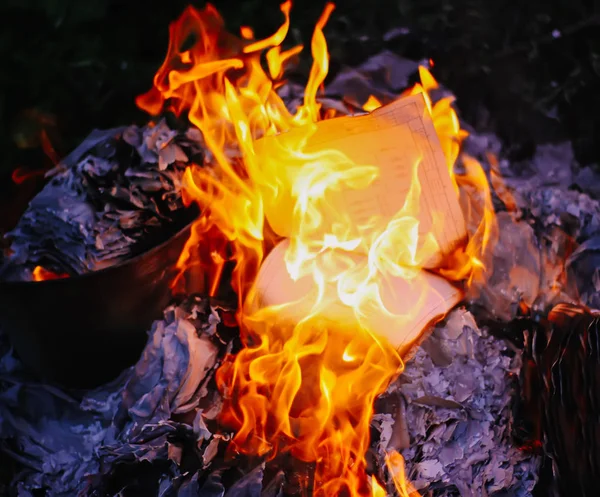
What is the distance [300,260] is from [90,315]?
356 millimetres

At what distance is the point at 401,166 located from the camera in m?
0.94

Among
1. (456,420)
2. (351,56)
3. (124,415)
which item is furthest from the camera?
(351,56)

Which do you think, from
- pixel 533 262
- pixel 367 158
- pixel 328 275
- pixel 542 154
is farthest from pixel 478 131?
pixel 328 275

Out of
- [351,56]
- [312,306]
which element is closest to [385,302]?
[312,306]

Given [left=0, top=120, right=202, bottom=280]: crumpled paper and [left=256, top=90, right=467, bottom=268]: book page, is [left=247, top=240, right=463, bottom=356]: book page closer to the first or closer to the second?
[left=256, top=90, right=467, bottom=268]: book page

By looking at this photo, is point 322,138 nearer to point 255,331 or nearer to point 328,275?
point 328,275

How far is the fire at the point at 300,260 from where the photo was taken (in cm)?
83

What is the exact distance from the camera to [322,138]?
97 centimetres

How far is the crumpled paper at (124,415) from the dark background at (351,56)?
527 mm

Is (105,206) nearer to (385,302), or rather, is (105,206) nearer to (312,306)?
(312,306)

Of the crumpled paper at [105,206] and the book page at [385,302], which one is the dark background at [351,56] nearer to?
the crumpled paper at [105,206]

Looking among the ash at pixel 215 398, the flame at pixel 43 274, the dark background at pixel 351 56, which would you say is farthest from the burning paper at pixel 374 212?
the dark background at pixel 351 56

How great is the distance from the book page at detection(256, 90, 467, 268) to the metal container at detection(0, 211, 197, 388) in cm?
30

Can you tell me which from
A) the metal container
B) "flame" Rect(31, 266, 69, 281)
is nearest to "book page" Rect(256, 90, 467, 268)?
the metal container
